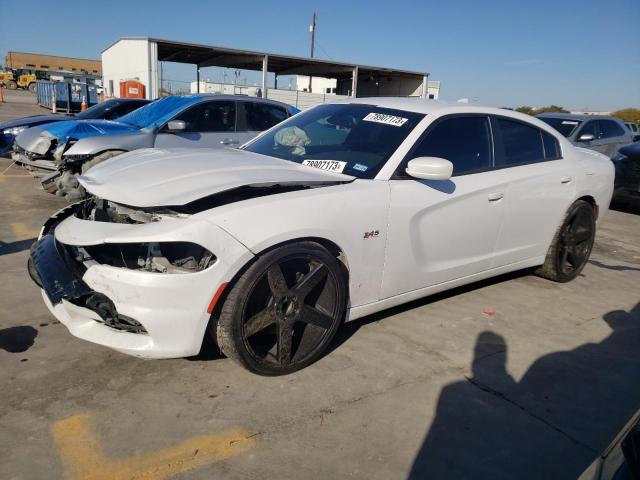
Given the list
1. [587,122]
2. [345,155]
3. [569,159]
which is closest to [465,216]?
[345,155]

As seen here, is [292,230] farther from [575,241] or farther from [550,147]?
[575,241]

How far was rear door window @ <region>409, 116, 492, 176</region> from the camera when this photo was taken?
340 cm

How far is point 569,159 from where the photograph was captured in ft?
14.8

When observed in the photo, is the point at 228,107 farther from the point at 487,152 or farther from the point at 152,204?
the point at 152,204

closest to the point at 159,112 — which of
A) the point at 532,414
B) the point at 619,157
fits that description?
the point at 532,414

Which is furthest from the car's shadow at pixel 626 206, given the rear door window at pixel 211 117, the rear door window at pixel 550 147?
the rear door window at pixel 211 117

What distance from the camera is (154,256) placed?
250cm

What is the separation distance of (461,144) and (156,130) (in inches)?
190

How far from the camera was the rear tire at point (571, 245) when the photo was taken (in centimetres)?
456

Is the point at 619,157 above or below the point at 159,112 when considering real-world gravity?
below

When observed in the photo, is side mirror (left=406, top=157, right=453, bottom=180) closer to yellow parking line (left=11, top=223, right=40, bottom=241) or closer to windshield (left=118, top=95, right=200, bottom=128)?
yellow parking line (left=11, top=223, right=40, bottom=241)

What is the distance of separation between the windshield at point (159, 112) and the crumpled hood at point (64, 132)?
25 centimetres

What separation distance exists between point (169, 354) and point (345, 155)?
5.59 feet

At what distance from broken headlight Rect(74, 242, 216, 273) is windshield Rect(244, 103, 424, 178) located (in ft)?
3.63
